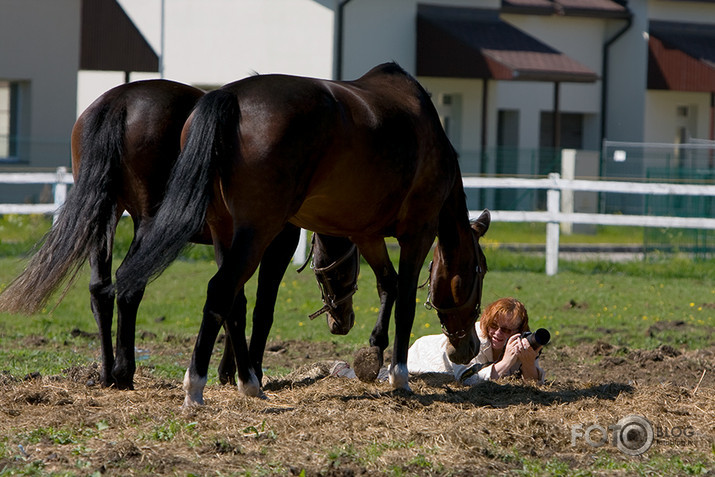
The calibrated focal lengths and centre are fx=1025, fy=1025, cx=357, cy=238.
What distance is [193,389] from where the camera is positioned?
5.34m

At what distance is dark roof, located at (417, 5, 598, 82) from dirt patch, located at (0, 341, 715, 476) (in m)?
16.5

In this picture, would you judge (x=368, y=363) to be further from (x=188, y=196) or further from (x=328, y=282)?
(x=188, y=196)

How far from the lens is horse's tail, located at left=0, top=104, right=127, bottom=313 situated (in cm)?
573

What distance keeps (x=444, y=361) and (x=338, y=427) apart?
2263 millimetres

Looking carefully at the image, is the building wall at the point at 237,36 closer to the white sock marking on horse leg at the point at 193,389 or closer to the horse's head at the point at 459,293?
the horse's head at the point at 459,293

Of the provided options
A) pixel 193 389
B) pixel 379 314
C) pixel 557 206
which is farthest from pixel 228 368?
pixel 557 206

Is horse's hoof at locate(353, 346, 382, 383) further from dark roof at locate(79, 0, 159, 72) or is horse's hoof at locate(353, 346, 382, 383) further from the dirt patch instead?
dark roof at locate(79, 0, 159, 72)

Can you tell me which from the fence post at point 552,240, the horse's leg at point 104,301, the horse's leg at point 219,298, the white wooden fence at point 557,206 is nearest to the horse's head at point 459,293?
the horse's leg at point 219,298

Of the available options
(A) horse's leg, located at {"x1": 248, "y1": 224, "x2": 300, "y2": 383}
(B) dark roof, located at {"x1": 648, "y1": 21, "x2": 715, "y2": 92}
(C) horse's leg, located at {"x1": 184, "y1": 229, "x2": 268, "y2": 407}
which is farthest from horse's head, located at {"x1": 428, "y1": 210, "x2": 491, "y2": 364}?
(B) dark roof, located at {"x1": 648, "y1": 21, "x2": 715, "y2": 92}

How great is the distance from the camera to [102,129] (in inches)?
233

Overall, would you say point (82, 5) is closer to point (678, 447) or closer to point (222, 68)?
point (222, 68)

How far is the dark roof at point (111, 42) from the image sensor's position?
22609 millimetres

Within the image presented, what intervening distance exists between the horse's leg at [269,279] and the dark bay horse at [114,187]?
1.61 feet

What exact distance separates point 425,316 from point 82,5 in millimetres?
14993
